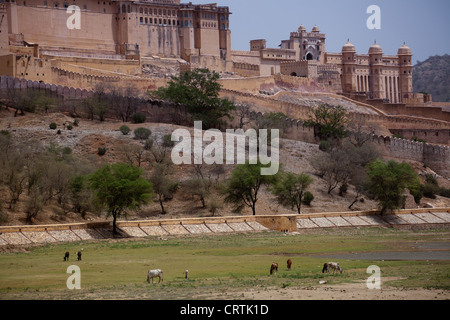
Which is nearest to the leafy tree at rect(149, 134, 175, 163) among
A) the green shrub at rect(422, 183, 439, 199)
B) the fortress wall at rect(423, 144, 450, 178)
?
the green shrub at rect(422, 183, 439, 199)

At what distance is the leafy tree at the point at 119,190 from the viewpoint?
44938 mm

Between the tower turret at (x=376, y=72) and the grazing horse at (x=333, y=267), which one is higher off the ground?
the tower turret at (x=376, y=72)

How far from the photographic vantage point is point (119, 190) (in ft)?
148

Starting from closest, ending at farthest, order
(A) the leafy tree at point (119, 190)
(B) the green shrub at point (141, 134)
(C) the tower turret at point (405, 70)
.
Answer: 1. (A) the leafy tree at point (119, 190)
2. (B) the green shrub at point (141, 134)
3. (C) the tower turret at point (405, 70)

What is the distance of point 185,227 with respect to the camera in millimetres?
45281

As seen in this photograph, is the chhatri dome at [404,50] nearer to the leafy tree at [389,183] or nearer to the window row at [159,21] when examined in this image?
the window row at [159,21]

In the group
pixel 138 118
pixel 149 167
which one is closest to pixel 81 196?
pixel 149 167

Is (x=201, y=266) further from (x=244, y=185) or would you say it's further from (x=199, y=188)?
(x=199, y=188)

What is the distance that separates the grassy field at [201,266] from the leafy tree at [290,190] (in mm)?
9283

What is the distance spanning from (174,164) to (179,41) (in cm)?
3710

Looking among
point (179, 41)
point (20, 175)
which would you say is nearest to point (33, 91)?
point (20, 175)

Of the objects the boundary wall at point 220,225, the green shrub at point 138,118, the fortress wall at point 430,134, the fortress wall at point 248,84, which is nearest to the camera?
the boundary wall at point 220,225

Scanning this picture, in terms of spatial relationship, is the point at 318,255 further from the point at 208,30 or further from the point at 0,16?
the point at 208,30

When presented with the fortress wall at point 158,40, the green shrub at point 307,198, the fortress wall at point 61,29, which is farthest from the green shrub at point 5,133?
the fortress wall at point 158,40
